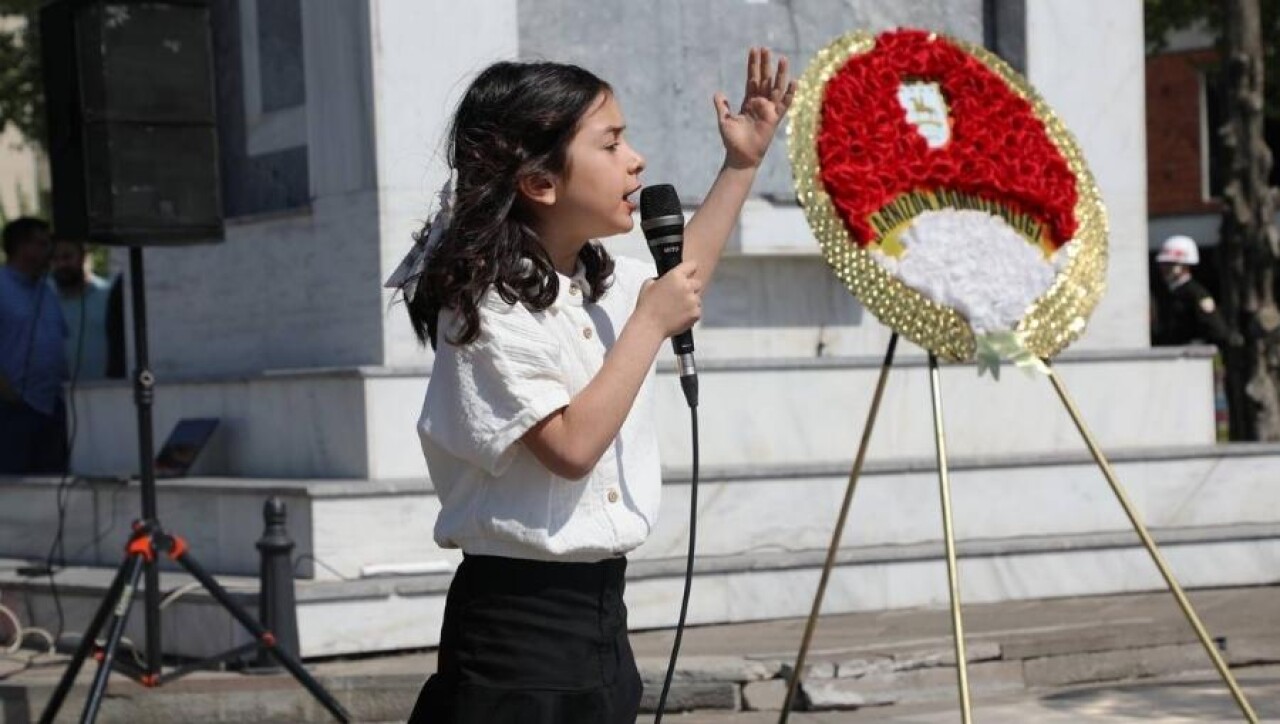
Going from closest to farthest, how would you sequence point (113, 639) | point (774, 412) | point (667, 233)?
point (667, 233), point (113, 639), point (774, 412)

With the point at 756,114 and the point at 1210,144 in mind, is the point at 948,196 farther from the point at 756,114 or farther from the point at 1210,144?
the point at 1210,144

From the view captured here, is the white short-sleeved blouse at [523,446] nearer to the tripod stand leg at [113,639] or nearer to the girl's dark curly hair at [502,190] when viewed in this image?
the girl's dark curly hair at [502,190]

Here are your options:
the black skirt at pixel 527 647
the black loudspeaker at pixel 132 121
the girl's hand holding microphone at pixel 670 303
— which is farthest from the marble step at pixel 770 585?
the girl's hand holding microphone at pixel 670 303

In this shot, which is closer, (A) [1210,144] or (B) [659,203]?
A: (B) [659,203]

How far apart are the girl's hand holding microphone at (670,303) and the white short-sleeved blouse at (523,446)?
4.7 inches

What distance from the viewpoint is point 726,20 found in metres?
11.8

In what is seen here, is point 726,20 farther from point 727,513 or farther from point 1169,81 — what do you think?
point 1169,81

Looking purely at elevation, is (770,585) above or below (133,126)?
below

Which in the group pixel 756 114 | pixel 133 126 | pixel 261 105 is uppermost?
pixel 261 105

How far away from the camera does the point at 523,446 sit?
3910 mm

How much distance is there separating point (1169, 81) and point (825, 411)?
86.2ft

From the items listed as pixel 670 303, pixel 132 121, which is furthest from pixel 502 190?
pixel 132 121

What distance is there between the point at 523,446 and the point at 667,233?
1.90ft

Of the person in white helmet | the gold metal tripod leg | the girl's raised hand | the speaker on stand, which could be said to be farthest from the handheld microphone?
the person in white helmet
